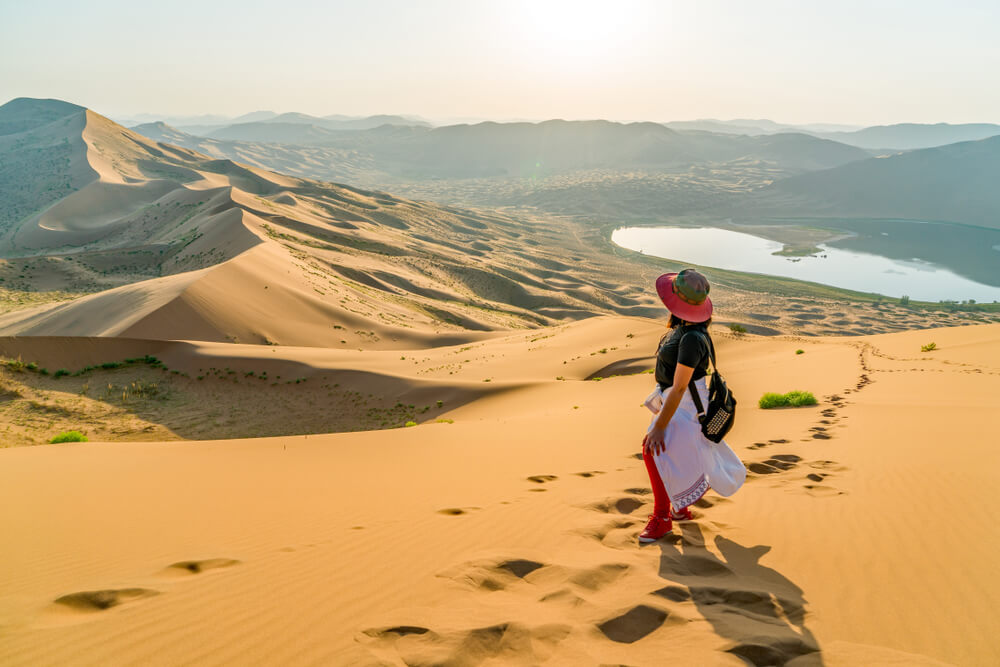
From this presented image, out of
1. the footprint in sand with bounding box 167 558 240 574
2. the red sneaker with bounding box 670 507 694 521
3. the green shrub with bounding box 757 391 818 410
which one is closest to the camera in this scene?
the footprint in sand with bounding box 167 558 240 574

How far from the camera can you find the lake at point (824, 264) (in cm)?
6769

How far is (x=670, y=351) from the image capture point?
162 inches

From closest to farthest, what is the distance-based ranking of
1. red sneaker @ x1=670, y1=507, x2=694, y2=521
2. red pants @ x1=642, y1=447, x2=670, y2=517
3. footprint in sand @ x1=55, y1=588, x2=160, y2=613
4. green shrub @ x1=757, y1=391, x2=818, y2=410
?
footprint in sand @ x1=55, y1=588, x2=160, y2=613
red pants @ x1=642, y1=447, x2=670, y2=517
red sneaker @ x1=670, y1=507, x2=694, y2=521
green shrub @ x1=757, y1=391, x2=818, y2=410

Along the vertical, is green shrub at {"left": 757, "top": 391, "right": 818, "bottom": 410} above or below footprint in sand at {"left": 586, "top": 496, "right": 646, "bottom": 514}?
below

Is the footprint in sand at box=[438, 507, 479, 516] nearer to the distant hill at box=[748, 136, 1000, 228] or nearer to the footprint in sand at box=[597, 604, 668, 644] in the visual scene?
the footprint in sand at box=[597, 604, 668, 644]

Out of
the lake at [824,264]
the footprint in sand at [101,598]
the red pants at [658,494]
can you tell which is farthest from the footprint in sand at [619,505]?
the lake at [824,264]

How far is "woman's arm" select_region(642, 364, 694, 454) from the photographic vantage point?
12.7ft

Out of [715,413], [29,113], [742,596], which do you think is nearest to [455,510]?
[715,413]

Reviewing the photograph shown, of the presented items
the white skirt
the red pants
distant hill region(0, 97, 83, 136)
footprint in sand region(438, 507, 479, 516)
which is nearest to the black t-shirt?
the white skirt

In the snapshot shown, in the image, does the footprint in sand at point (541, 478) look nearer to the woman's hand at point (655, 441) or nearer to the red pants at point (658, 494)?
the red pants at point (658, 494)

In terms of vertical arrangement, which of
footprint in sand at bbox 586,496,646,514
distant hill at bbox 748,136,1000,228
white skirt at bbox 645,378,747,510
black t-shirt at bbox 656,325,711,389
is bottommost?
footprint in sand at bbox 586,496,646,514

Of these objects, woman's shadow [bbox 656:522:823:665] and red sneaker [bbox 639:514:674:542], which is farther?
red sneaker [bbox 639:514:674:542]

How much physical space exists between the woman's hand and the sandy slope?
704 millimetres

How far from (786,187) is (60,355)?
150 meters
